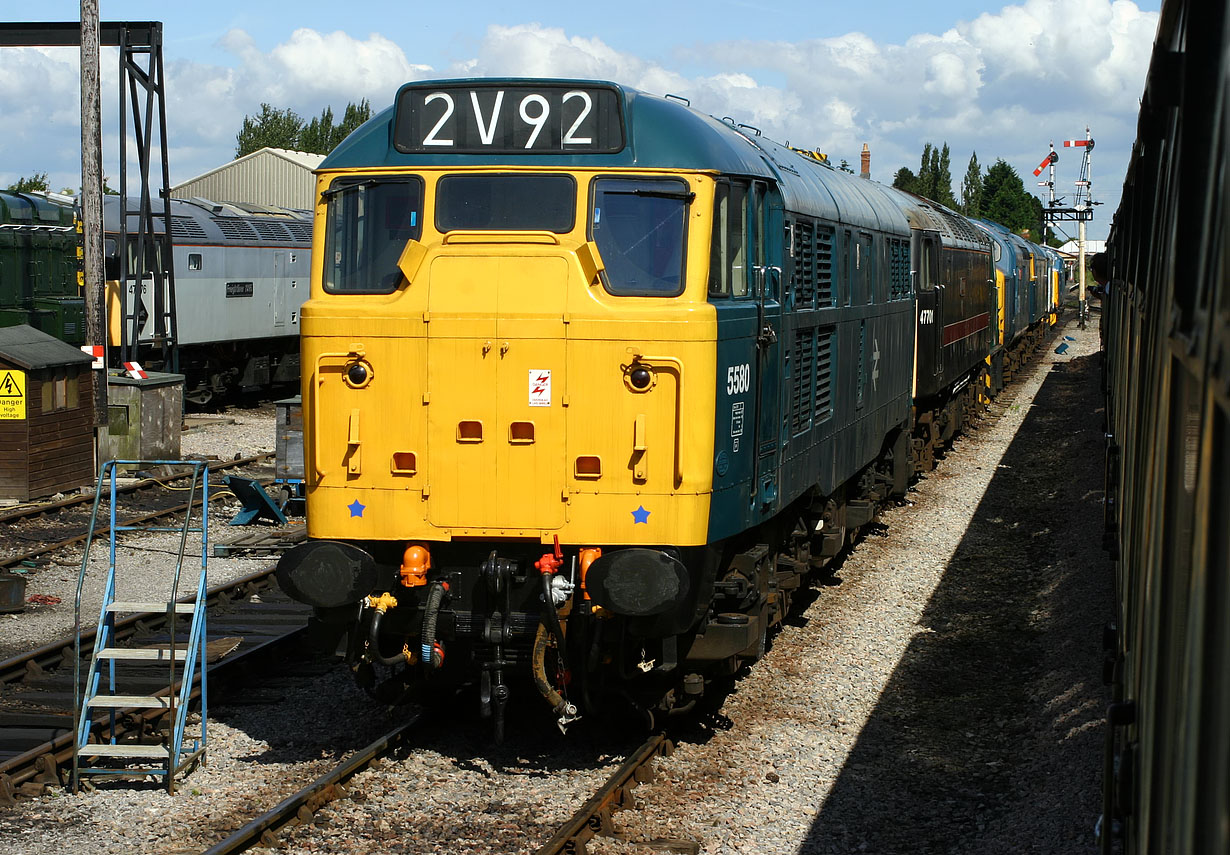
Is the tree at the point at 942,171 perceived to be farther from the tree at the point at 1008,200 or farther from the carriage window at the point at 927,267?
the carriage window at the point at 927,267

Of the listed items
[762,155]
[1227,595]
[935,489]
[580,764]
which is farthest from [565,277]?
[935,489]

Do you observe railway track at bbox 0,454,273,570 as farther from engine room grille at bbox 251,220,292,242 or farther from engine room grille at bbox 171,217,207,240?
engine room grille at bbox 251,220,292,242

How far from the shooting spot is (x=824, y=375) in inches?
389

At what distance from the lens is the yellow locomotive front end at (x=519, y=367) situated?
7.07 metres

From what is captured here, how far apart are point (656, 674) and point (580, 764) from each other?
2.73 ft

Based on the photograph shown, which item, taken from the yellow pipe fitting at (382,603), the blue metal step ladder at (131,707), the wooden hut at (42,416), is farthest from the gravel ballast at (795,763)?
the wooden hut at (42,416)

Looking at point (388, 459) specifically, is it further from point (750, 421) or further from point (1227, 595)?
point (1227, 595)

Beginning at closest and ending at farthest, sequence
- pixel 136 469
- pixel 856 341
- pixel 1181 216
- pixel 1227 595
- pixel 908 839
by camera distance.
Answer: pixel 1227 595 → pixel 1181 216 → pixel 908 839 → pixel 856 341 → pixel 136 469

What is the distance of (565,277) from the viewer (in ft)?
23.3

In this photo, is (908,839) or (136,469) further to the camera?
(136,469)

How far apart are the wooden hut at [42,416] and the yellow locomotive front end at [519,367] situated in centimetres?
1053

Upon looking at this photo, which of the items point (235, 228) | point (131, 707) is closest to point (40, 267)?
point (235, 228)

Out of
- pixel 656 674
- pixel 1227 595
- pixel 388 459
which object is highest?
pixel 1227 595

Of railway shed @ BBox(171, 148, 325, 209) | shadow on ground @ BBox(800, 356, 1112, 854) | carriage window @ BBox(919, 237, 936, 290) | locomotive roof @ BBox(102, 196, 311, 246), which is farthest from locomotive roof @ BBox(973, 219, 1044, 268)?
railway shed @ BBox(171, 148, 325, 209)
